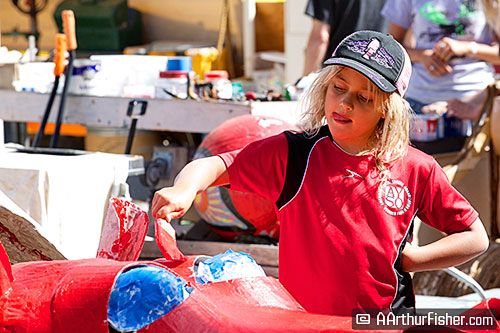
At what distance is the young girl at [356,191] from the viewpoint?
A: 8.73ft

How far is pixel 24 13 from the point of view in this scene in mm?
9914

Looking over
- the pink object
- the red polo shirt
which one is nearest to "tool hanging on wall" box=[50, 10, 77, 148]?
the red polo shirt

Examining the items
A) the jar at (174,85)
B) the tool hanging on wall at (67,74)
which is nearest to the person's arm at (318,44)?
the jar at (174,85)

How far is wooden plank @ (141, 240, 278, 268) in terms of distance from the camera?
172 inches

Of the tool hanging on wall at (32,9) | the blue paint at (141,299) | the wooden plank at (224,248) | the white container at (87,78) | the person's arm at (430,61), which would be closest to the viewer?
the blue paint at (141,299)

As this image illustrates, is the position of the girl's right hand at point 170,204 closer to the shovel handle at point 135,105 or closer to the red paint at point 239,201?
the red paint at point 239,201

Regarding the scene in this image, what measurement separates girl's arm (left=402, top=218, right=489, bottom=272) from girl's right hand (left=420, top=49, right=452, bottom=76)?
2.61 meters

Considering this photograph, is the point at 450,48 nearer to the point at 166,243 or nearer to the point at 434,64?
the point at 434,64

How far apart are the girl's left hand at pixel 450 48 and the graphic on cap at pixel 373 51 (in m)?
2.53

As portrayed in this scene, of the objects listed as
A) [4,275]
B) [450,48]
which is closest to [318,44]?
[450,48]

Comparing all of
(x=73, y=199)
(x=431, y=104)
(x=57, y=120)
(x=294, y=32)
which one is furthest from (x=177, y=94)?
(x=294, y=32)

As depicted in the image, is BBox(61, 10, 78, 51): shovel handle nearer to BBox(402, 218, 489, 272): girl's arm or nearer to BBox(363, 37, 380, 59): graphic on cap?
BBox(363, 37, 380, 59): graphic on cap

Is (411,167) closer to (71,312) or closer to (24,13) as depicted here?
(71,312)

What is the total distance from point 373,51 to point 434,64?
2.63 metres
